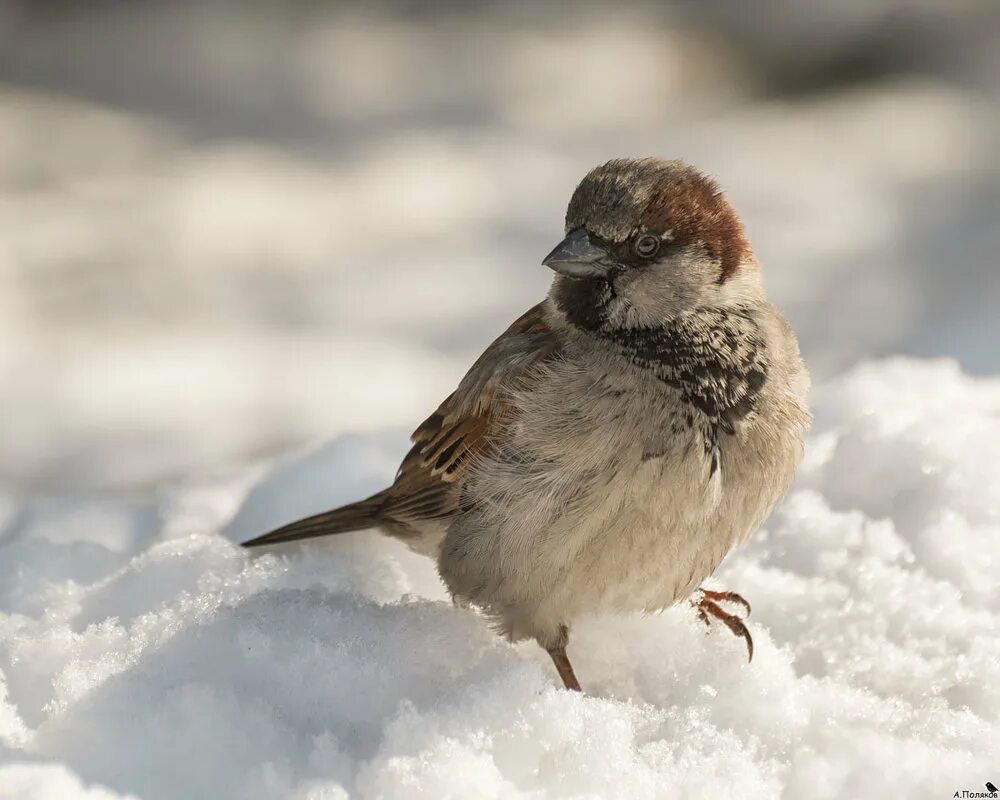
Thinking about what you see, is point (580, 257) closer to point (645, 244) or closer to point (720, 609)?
point (645, 244)

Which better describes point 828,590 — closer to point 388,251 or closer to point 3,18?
point 388,251

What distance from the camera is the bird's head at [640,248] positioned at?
2.07m

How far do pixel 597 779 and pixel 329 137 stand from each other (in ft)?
10.9

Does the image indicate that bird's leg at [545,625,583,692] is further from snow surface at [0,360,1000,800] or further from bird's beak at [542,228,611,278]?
bird's beak at [542,228,611,278]

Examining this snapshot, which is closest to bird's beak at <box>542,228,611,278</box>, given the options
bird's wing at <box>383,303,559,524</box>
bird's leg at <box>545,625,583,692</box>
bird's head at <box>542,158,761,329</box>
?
bird's head at <box>542,158,761,329</box>

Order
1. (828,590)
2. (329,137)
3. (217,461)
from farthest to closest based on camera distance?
(329,137)
(217,461)
(828,590)

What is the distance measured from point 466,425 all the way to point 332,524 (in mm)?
428

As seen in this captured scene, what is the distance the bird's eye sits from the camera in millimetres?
2082

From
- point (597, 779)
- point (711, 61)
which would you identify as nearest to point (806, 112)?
point (711, 61)

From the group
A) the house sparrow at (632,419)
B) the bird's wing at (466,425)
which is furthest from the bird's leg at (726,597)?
the bird's wing at (466,425)

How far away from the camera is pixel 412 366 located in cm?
378

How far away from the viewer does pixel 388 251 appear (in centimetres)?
428

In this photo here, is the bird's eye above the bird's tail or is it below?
above

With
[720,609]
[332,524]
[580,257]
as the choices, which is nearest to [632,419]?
[580,257]
